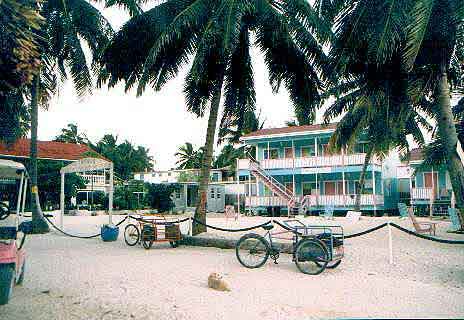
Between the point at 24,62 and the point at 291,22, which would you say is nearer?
the point at 24,62

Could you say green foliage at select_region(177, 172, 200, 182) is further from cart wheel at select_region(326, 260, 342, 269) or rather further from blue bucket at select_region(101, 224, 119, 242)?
cart wheel at select_region(326, 260, 342, 269)

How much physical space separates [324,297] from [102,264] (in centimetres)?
520

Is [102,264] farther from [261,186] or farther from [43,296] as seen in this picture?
[261,186]

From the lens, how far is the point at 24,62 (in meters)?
4.44

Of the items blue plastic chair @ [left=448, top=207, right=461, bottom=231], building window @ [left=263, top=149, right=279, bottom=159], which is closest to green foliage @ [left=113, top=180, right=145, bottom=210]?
building window @ [left=263, top=149, right=279, bottom=159]

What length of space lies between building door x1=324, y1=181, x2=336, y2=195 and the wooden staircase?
2.93 meters

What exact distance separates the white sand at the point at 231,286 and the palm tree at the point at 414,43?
8.08 feet

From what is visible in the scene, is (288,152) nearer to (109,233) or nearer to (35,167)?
(35,167)

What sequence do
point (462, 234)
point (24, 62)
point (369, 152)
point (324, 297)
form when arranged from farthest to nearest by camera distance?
point (369, 152) → point (462, 234) → point (324, 297) → point (24, 62)

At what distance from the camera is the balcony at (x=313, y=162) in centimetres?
2898

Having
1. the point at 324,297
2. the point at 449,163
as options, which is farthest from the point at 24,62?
the point at 449,163

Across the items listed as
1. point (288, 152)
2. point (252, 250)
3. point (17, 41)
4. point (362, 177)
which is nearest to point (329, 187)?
point (288, 152)

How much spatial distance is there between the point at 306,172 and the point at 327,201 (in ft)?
8.19

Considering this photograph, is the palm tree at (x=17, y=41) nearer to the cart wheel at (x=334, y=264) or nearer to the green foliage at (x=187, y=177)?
the cart wheel at (x=334, y=264)
